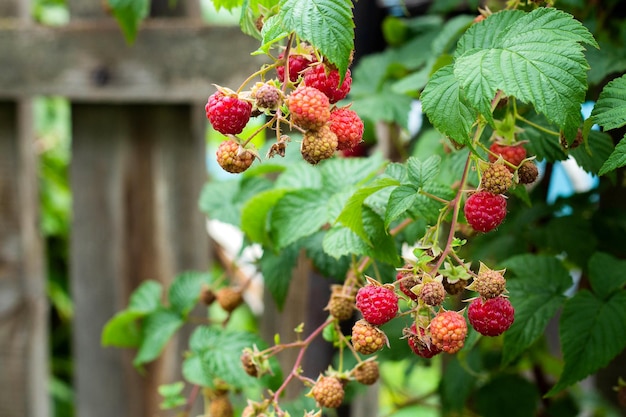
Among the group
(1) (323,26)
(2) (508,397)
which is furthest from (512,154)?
(2) (508,397)

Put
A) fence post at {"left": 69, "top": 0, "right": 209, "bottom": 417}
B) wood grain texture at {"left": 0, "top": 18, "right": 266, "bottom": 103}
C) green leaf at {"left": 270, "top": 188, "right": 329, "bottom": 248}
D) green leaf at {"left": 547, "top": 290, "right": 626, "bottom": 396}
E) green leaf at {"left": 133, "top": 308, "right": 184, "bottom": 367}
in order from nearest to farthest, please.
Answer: green leaf at {"left": 547, "top": 290, "right": 626, "bottom": 396}, green leaf at {"left": 270, "top": 188, "right": 329, "bottom": 248}, green leaf at {"left": 133, "top": 308, "right": 184, "bottom": 367}, wood grain texture at {"left": 0, "top": 18, "right": 266, "bottom": 103}, fence post at {"left": 69, "top": 0, "right": 209, "bottom": 417}

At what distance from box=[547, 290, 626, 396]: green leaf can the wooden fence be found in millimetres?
905

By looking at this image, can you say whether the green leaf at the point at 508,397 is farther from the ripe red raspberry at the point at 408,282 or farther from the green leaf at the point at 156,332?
the ripe red raspberry at the point at 408,282

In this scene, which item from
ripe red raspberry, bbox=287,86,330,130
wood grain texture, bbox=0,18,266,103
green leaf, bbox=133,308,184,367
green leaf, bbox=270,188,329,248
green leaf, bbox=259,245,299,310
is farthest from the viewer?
wood grain texture, bbox=0,18,266,103

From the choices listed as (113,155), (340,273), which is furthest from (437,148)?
(113,155)

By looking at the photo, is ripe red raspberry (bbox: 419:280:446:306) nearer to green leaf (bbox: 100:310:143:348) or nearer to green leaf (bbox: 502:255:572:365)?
green leaf (bbox: 502:255:572:365)

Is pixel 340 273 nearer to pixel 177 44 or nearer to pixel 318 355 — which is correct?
pixel 318 355

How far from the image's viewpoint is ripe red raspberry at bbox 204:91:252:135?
0.71m

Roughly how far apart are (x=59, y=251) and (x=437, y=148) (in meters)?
2.17

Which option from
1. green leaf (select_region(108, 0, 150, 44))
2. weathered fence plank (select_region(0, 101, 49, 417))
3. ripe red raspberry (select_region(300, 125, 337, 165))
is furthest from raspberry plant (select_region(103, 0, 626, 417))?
weathered fence plank (select_region(0, 101, 49, 417))

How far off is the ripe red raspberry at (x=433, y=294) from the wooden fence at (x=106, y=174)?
1001 mm

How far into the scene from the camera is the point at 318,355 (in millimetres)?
1528

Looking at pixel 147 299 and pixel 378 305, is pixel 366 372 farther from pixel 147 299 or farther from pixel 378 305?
pixel 147 299

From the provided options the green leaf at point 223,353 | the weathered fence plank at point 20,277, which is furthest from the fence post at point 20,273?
the green leaf at point 223,353
